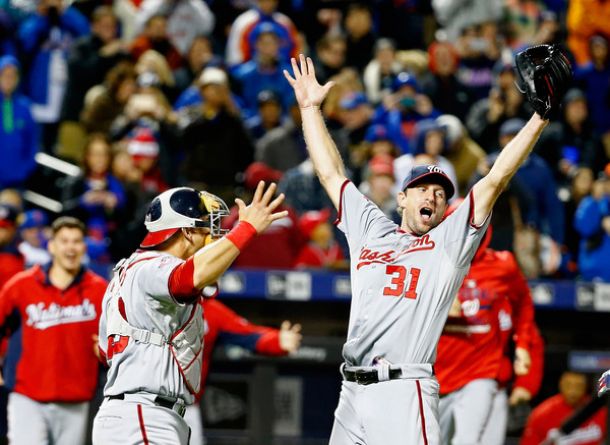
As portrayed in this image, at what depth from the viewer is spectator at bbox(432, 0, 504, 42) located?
13047 mm

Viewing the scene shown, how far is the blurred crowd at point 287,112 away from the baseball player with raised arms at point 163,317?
3.79 m

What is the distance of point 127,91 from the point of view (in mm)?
11938

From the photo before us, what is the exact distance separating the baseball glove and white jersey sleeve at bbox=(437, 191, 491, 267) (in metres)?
0.48

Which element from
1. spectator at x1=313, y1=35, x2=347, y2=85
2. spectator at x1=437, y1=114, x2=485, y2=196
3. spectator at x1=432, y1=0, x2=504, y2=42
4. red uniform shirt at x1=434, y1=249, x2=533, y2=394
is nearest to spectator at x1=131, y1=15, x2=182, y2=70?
spectator at x1=313, y1=35, x2=347, y2=85

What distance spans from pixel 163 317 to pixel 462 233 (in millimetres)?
1320

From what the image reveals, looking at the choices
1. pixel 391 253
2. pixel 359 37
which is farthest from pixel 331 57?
pixel 391 253

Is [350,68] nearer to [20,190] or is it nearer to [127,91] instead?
[127,91]

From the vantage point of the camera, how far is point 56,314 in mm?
7906

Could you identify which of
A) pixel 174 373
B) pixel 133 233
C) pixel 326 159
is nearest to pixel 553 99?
pixel 326 159

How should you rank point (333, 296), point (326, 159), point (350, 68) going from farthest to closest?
point (350, 68) < point (333, 296) < point (326, 159)

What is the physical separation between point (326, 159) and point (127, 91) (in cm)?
633

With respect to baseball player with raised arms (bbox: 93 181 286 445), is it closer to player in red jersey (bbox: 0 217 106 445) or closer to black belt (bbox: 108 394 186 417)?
black belt (bbox: 108 394 186 417)

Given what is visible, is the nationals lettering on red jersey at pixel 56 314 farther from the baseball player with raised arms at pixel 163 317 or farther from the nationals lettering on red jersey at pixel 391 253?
the nationals lettering on red jersey at pixel 391 253

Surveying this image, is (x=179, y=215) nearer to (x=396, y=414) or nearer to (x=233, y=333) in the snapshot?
(x=396, y=414)
